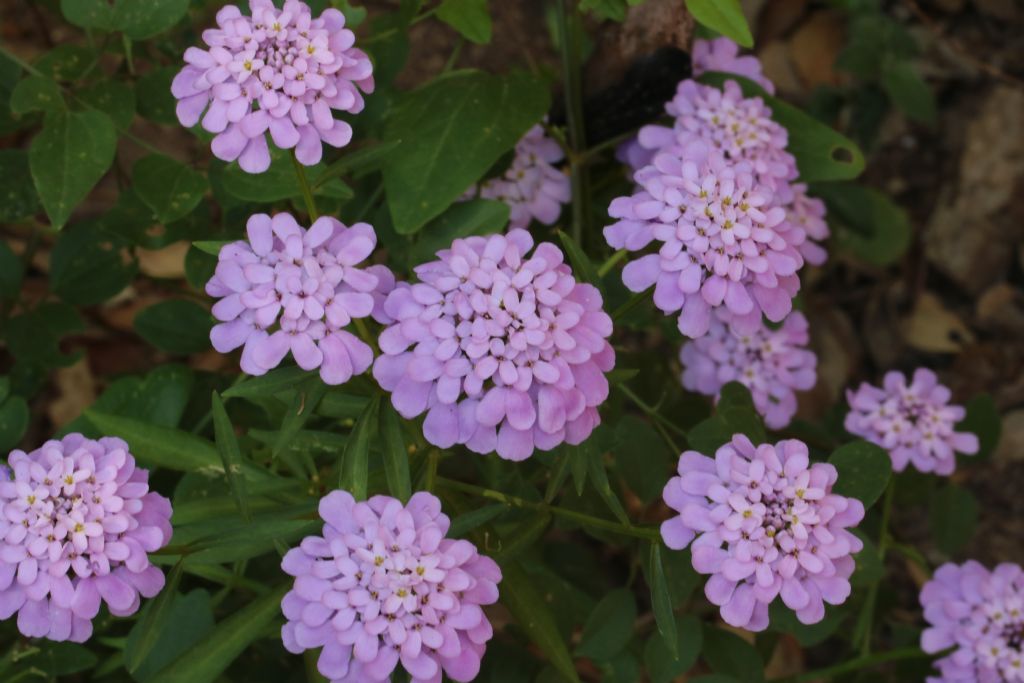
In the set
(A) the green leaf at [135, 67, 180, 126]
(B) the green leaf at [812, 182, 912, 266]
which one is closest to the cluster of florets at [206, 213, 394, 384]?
(A) the green leaf at [135, 67, 180, 126]

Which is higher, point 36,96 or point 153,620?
point 36,96

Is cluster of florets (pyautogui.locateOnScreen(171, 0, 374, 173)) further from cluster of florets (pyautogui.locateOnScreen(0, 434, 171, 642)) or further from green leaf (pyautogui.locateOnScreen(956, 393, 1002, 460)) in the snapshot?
green leaf (pyautogui.locateOnScreen(956, 393, 1002, 460))

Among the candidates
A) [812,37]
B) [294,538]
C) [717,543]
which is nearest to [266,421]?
[294,538]

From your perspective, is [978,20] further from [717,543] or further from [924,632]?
[717,543]

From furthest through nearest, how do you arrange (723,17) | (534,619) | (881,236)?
1. (881,236)
2. (723,17)
3. (534,619)

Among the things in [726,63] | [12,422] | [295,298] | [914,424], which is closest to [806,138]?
[726,63]

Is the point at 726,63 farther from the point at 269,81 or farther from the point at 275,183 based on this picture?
the point at 269,81
